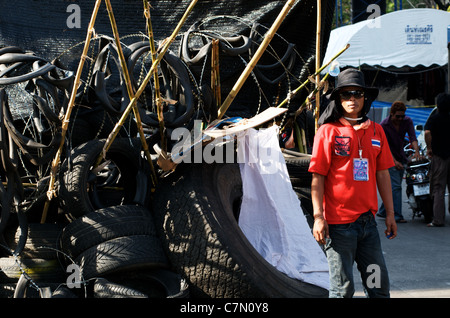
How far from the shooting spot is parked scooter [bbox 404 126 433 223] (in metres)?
8.59

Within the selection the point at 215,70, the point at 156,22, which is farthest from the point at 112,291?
the point at 156,22

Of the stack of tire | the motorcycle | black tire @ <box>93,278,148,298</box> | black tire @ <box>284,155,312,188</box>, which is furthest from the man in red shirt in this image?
the motorcycle

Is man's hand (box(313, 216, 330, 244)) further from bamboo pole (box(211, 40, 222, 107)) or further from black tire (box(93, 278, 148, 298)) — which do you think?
bamboo pole (box(211, 40, 222, 107))

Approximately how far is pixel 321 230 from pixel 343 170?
1.34 feet

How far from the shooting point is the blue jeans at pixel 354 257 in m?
3.61

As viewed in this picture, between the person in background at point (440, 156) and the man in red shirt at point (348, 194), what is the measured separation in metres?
5.07

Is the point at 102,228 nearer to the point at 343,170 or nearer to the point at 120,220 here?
the point at 120,220

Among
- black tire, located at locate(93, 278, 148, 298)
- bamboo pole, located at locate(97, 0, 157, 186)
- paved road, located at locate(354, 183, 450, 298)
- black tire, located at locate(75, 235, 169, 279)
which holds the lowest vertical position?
paved road, located at locate(354, 183, 450, 298)

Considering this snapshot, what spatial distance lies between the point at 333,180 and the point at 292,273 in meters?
1.02

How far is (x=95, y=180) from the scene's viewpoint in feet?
15.5

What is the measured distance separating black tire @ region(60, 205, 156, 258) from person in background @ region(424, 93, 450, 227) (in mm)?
5334

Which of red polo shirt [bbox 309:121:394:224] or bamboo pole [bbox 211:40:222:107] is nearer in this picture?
red polo shirt [bbox 309:121:394:224]

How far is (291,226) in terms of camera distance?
453 cm
